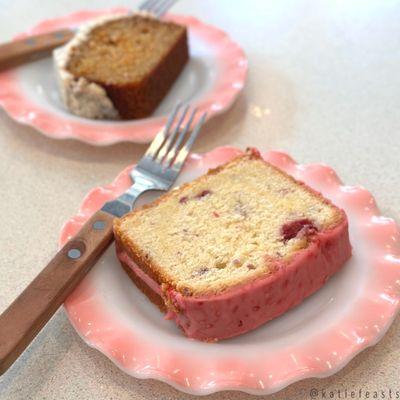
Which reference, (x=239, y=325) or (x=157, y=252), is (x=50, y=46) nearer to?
(x=157, y=252)

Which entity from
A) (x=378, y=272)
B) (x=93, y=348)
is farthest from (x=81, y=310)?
(x=378, y=272)

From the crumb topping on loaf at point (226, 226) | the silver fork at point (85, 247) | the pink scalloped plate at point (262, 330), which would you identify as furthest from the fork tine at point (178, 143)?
the pink scalloped plate at point (262, 330)

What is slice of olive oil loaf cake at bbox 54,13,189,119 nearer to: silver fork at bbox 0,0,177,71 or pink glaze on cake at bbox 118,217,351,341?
silver fork at bbox 0,0,177,71

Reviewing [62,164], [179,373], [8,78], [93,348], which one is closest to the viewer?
[179,373]

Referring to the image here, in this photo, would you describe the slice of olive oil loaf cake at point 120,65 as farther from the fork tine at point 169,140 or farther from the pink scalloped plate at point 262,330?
the pink scalloped plate at point 262,330

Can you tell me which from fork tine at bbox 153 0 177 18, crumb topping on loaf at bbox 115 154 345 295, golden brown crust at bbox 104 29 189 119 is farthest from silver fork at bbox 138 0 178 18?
crumb topping on loaf at bbox 115 154 345 295

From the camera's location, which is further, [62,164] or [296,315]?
[62,164]

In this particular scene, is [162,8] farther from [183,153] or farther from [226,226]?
[226,226]
